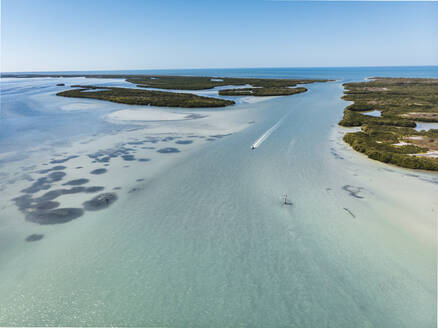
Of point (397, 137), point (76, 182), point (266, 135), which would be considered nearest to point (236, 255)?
point (76, 182)

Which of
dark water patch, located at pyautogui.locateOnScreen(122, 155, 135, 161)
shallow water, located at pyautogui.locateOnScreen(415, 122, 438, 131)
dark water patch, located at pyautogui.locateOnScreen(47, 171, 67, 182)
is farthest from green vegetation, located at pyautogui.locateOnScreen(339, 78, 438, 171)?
dark water patch, located at pyautogui.locateOnScreen(47, 171, 67, 182)

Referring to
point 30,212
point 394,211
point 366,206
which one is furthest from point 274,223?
point 30,212

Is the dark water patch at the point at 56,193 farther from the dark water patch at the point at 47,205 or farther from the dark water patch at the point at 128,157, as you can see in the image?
the dark water patch at the point at 128,157

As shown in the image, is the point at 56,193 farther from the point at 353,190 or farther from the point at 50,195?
the point at 353,190

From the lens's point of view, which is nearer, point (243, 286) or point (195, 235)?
point (243, 286)

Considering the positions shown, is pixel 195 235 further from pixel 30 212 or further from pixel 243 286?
pixel 30 212

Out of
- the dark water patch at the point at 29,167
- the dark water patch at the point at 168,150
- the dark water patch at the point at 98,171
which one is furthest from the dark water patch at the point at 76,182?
the dark water patch at the point at 168,150

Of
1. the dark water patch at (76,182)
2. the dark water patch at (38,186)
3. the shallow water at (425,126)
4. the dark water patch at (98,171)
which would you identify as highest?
the shallow water at (425,126)
